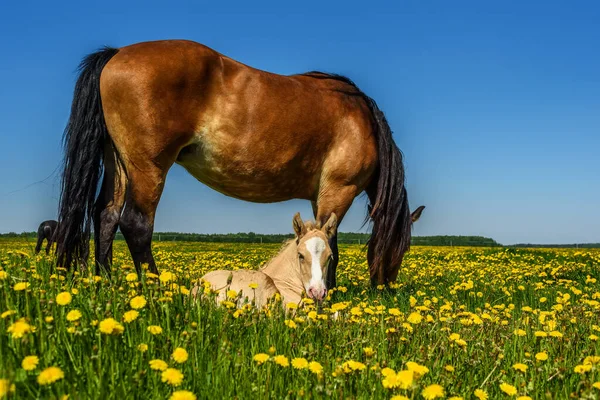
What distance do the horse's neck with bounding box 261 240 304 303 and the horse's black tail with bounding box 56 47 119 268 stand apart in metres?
2.45

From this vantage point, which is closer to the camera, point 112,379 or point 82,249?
point 112,379

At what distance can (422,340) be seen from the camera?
462 centimetres

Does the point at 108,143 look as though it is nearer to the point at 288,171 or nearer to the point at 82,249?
the point at 82,249

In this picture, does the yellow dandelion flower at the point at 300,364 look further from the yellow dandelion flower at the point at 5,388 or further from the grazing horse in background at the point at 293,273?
the grazing horse in background at the point at 293,273

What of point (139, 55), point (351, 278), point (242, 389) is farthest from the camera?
point (351, 278)

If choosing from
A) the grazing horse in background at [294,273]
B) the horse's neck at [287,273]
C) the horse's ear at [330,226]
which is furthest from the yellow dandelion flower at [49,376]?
the horse's ear at [330,226]

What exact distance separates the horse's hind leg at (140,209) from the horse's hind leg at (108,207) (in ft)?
1.49

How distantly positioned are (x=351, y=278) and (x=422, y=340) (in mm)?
6250

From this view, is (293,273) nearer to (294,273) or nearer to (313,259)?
(294,273)

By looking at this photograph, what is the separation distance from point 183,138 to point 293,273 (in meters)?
2.28

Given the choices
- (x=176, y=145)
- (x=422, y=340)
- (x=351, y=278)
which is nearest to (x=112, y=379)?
(x=422, y=340)

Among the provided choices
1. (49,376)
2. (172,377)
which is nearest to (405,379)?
(172,377)

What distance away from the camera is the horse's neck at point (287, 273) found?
22.8ft

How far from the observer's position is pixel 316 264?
20.9ft
